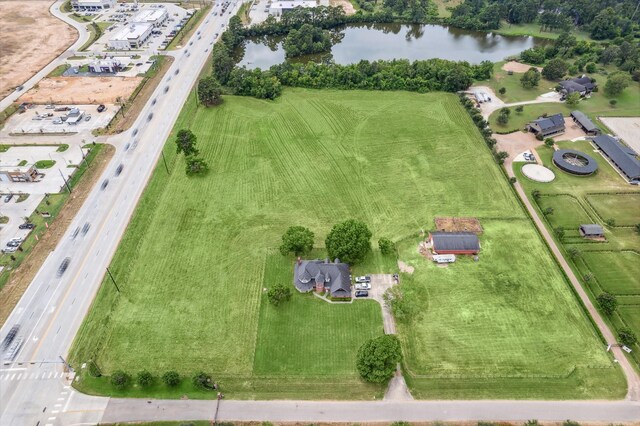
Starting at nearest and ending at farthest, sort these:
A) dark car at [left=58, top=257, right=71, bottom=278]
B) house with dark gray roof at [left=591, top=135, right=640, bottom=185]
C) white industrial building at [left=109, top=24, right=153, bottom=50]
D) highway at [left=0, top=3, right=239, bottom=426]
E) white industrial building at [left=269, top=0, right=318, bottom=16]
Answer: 1. highway at [left=0, top=3, right=239, bottom=426]
2. dark car at [left=58, top=257, right=71, bottom=278]
3. house with dark gray roof at [left=591, top=135, right=640, bottom=185]
4. white industrial building at [left=109, top=24, right=153, bottom=50]
5. white industrial building at [left=269, top=0, right=318, bottom=16]

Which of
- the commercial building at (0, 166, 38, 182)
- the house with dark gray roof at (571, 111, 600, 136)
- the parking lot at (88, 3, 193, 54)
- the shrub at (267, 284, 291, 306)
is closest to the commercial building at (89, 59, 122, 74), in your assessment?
the parking lot at (88, 3, 193, 54)

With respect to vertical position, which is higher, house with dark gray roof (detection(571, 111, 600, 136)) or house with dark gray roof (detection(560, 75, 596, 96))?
house with dark gray roof (detection(560, 75, 596, 96))

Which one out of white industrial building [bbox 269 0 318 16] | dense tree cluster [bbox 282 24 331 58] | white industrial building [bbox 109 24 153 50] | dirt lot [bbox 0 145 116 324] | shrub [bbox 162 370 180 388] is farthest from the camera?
white industrial building [bbox 269 0 318 16]

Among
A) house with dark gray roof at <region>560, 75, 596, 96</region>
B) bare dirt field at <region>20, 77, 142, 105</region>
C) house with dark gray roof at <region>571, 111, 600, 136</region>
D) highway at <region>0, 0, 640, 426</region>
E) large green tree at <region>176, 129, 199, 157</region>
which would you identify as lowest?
highway at <region>0, 0, 640, 426</region>

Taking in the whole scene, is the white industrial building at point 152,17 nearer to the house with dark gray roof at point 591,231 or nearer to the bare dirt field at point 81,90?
the bare dirt field at point 81,90

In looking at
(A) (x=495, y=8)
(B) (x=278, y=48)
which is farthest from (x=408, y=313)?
(A) (x=495, y=8)

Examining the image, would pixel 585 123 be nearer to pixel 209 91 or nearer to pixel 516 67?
pixel 516 67

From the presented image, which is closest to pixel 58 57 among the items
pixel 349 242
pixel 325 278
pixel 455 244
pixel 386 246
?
pixel 349 242

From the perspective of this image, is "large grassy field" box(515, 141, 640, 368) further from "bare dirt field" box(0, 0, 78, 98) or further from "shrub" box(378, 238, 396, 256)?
"bare dirt field" box(0, 0, 78, 98)

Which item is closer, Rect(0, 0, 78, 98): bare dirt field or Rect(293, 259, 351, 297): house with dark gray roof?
Rect(293, 259, 351, 297): house with dark gray roof
